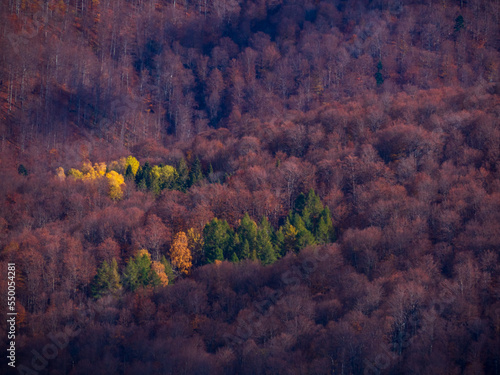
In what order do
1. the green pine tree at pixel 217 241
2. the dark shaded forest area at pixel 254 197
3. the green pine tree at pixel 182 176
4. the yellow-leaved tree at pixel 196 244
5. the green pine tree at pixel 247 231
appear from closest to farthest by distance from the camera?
the dark shaded forest area at pixel 254 197 → the green pine tree at pixel 217 241 → the green pine tree at pixel 247 231 → the yellow-leaved tree at pixel 196 244 → the green pine tree at pixel 182 176

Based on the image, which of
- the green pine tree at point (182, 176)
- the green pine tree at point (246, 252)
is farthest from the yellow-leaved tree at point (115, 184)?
the green pine tree at point (246, 252)

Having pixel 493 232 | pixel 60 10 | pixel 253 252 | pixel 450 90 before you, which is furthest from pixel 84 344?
pixel 60 10

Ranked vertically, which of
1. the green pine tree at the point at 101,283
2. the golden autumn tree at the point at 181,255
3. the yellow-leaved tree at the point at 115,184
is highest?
the yellow-leaved tree at the point at 115,184

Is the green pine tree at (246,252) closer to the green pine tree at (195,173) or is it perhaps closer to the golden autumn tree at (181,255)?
the golden autumn tree at (181,255)

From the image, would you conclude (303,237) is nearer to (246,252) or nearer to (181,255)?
(246,252)

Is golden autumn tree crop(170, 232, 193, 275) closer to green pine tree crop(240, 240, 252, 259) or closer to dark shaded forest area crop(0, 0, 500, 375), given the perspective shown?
dark shaded forest area crop(0, 0, 500, 375)

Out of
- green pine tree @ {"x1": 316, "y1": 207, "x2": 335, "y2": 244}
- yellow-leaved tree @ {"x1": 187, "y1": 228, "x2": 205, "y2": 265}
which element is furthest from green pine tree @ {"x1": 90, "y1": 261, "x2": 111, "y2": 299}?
green pine tree @ {"x1": 316, "y1": 207, "x2": 335, "y2": 244}

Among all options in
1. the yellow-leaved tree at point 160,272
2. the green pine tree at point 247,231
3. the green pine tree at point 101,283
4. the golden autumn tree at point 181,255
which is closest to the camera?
the green pine tree at point 101,283
